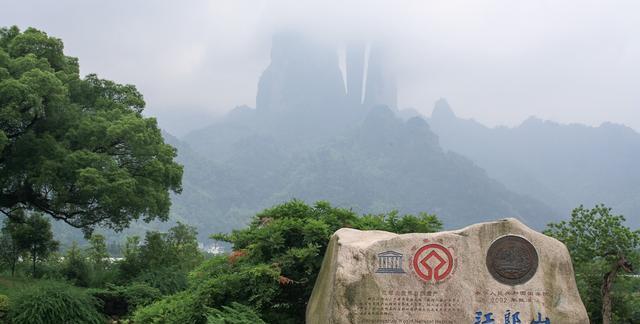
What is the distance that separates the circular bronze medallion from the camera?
573 centimetres

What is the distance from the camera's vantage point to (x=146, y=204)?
11930 millimetres

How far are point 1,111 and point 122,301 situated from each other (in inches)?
172

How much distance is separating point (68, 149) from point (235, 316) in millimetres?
7892

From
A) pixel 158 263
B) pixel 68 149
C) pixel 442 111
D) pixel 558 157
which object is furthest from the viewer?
pixel 442 111

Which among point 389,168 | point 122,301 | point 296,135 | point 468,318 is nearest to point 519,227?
point 468,318

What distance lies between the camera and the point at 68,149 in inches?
475

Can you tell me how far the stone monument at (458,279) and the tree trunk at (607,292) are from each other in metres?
2.93

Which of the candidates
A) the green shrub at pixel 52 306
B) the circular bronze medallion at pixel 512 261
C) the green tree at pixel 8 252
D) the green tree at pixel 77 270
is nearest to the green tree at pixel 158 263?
the green tree at pixel 77 270

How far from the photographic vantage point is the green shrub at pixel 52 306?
335 inches

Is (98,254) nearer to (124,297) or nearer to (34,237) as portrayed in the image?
(34,237)

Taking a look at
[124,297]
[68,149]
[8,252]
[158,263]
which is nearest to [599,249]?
[124,297]

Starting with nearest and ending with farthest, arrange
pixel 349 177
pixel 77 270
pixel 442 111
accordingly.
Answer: pixel 77 270
pixel 349 177
pixel 442 111

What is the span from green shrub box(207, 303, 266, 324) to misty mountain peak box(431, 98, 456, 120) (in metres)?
156

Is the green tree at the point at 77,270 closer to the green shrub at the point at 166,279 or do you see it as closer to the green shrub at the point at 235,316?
the green shrub at the point at 166,279
